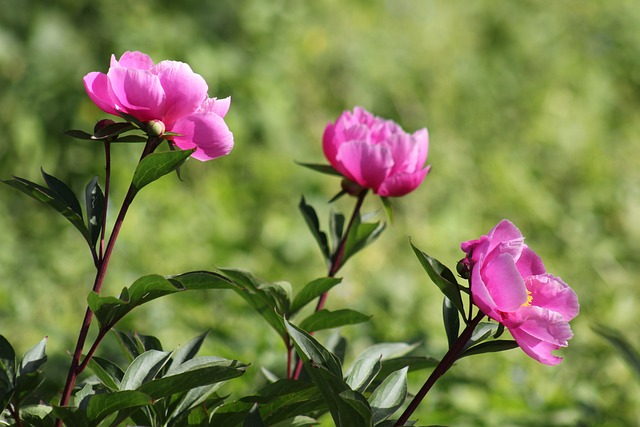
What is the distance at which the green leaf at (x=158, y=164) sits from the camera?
1.95ft

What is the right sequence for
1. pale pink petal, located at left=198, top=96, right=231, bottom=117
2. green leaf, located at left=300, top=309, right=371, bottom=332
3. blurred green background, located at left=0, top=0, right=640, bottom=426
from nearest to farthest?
1. pale pink petal, located at left=198, top=96, right=231, bottom=117
2. green leaf, located at left=300, top=309, right=371, bottom=332
3. blurred green background, located at left=0, top=0, right=640, bottom=426

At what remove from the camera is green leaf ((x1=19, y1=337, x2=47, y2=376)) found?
629mm

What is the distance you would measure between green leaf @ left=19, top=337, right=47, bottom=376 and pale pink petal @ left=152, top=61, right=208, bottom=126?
0.67 ft

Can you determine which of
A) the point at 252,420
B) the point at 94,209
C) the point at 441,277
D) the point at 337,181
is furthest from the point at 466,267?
the point at 337,181

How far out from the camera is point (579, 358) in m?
1.89

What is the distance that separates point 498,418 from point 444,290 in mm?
910

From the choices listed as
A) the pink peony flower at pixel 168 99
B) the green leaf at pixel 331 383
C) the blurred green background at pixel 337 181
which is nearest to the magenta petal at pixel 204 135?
the pink peony flower at pixel 168 99

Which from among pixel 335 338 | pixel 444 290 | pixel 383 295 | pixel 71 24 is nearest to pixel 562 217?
pixel 383 295

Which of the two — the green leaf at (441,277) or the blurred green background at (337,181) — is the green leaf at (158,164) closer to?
the green leaf at (441,277)

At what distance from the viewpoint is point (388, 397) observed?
64 centimetres

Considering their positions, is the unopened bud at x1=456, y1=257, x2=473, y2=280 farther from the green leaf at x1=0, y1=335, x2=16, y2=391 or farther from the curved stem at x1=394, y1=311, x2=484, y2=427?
the green leaf at x1=0, y1=335, x2=16, y2=391

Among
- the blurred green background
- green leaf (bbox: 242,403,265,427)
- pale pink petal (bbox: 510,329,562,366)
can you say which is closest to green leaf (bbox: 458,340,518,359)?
pale pink petal (bbox: 510,329,562,366)

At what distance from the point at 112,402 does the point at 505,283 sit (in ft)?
0.94

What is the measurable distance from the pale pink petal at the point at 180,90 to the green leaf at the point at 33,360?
0.67 feet
